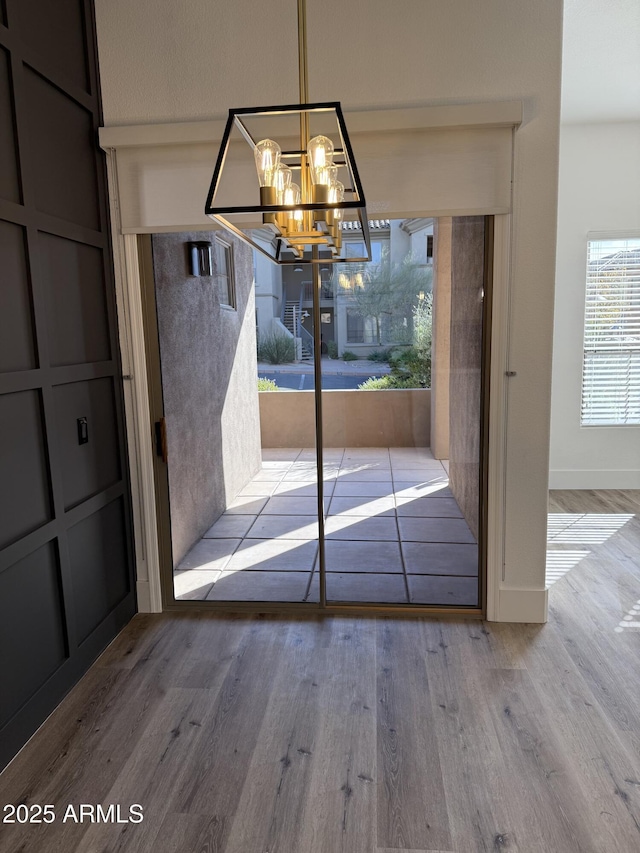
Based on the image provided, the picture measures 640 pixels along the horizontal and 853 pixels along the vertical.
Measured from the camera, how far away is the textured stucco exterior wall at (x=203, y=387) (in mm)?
3107

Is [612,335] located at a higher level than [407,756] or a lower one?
higher

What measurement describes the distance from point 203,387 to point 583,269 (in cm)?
374

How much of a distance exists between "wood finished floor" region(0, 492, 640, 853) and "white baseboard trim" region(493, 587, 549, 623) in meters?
0.07

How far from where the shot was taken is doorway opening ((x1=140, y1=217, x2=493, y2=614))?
2895 mm

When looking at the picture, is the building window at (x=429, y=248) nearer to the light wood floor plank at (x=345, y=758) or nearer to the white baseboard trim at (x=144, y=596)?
the light wood floor plank at (x=345, y=758)

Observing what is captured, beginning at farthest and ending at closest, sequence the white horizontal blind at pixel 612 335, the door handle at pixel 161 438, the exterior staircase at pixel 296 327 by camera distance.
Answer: the white horizontal blind at pixel 612 335 → the door handle at pixel 161 438 → the exterior staircase at pixel 296 327

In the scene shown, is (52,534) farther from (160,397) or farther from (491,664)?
(491,664)

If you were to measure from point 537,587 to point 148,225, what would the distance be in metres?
2.72

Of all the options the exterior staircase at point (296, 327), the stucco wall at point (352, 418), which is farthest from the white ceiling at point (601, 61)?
the stucco wall at point (352, 418)

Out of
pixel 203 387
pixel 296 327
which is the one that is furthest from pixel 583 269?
pixel 203 387

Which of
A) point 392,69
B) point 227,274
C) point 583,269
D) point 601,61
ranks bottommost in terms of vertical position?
point 227,274

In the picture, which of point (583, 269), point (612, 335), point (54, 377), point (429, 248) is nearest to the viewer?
point (54, 377)

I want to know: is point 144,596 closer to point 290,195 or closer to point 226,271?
point 226,271

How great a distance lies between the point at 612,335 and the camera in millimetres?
5281
